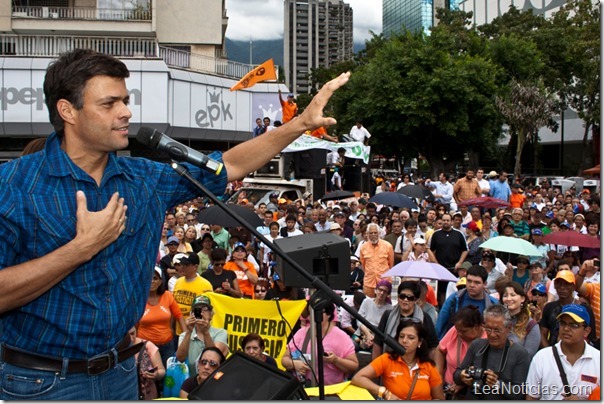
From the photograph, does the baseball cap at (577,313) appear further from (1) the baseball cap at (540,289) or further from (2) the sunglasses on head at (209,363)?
(2) the sunglasses on head at (209,363)

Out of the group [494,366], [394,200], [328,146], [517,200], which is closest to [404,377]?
[494,366]

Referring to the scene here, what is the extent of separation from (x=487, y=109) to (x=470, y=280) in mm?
30454

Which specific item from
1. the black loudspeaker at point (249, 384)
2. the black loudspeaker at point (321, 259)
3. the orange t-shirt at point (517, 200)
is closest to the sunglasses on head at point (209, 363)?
the black loudspeaker at point (321, 259)

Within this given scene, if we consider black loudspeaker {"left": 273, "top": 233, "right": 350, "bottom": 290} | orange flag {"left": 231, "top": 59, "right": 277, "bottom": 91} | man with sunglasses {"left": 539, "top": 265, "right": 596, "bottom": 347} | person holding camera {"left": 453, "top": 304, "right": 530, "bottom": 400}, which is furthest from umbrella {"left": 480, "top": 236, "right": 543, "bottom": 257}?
orange flag {"left": 231, "top": 59, "right": 277, "bottom": 91}

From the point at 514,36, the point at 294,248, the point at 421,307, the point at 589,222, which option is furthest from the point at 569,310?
the point at 514,36

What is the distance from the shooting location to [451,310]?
7637mm

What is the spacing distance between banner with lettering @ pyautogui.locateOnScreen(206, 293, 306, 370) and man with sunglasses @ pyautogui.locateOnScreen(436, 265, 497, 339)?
1470 mm

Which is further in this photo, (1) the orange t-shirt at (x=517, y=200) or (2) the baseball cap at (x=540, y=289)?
(1) the orange t-shirt at (x=517, y=200)

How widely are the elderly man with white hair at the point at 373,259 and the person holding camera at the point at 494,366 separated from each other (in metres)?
4.35

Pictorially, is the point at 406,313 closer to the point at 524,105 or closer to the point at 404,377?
the point at 404,377

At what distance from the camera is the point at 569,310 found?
5906 millimetres

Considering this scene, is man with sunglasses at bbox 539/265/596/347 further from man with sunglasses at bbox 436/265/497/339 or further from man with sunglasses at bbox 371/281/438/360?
man with sunglasses at bbox 371/281/438/360

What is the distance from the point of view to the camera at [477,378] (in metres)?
5.76

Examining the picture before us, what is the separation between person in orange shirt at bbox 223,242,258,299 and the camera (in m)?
9.72
